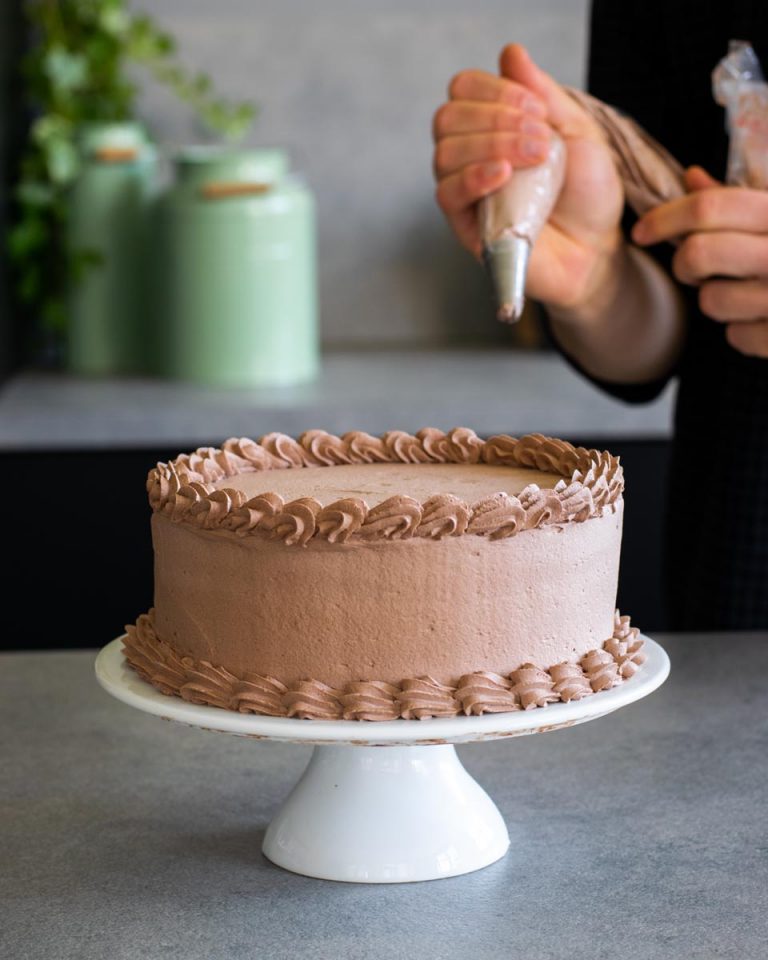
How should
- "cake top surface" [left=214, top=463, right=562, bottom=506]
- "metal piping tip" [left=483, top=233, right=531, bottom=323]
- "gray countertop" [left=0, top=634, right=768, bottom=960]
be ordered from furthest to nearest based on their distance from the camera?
"metal piping tip" [left=483, top=233, right=531, bottom=323] → "cake top surface" [left=214, top=463, right=562, bottom=506] → "gray countertop" [left=0, top=634, right=768, bottom=960]

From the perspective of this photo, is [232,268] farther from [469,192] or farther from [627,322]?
[469,192]

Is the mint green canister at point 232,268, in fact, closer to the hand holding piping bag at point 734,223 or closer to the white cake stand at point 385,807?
the hand holding piping bag at point 734,223

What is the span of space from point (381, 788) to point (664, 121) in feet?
3.44

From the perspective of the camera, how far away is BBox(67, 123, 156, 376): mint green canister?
2600 mm

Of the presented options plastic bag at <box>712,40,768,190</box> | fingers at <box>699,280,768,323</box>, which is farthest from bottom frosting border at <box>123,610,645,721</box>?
plastic bag at <box>712,40,768,190</box>

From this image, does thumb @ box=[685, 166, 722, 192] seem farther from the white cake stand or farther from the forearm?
the white cake stand

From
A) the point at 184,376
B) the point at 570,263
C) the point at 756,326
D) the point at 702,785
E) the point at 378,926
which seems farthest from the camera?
the point at 184,376

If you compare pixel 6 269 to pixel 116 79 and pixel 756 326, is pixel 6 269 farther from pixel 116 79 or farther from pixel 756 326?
pixel 756 326

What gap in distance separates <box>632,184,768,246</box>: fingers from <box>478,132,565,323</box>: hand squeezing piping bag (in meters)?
0.13

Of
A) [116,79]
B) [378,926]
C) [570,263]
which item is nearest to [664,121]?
[570,263]

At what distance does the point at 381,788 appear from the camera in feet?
3.02

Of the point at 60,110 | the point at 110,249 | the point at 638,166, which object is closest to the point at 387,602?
the point at 638,166

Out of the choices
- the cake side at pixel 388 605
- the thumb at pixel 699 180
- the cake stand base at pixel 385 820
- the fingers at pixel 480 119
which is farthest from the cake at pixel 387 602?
the thumb at pixel 699 180

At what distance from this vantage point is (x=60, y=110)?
8.74 feet
